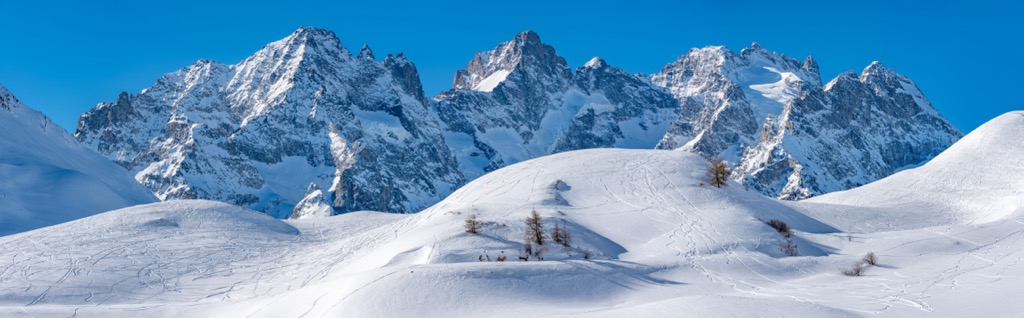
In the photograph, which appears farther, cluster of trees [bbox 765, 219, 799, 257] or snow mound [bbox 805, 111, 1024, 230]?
snow mound [bbox 805, 111, 1024, 230]

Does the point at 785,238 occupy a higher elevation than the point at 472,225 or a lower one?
higher

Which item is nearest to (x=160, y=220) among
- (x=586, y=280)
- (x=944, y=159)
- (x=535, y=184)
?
(x=535, y=184)

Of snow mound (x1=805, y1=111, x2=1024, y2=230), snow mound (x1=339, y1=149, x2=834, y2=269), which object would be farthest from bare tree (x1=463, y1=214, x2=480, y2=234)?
snow mound (x1=805, y1=111, x2=1024, y2=230)

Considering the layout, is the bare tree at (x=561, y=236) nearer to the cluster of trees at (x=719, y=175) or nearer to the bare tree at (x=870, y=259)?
the bare tree at (x=870, y=259)

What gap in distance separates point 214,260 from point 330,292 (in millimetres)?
13614

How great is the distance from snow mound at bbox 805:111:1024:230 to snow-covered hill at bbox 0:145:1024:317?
76.7 inches

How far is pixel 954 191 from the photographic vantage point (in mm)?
44281

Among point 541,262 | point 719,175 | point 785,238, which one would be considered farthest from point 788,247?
point 541,262

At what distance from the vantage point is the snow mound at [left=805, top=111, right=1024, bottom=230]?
130ft

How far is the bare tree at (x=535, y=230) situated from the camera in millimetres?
28641

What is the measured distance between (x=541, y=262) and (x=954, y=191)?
3050 centimetres

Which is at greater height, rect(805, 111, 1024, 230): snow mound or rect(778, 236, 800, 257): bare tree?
rect(805, 111, 1024, 230): snow mound

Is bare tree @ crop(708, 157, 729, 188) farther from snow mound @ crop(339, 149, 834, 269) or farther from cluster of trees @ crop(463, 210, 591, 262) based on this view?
cluster of trees @ crop(463, 210, 591, 262)

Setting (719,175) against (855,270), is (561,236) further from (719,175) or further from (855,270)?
(719,175)
